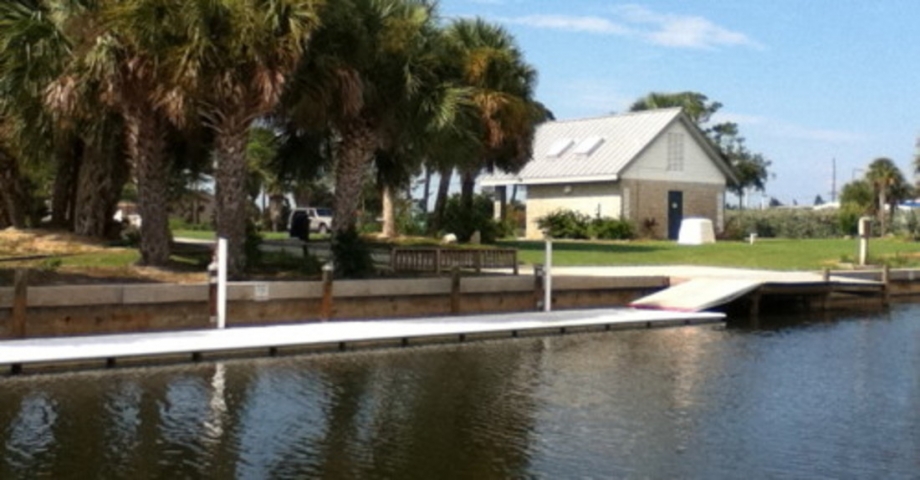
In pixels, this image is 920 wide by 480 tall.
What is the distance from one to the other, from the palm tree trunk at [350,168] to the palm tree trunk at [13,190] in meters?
11.6

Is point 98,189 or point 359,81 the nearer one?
point 359,81

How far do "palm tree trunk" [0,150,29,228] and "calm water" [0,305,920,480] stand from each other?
60.5 ft

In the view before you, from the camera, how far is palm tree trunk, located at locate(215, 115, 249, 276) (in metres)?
22.0

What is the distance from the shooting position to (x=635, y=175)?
51406 millimetres

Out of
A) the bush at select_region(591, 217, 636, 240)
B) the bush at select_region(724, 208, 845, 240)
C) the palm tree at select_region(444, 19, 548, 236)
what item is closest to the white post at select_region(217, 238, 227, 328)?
the palm tree at select_region(444, 19, 548, 236)

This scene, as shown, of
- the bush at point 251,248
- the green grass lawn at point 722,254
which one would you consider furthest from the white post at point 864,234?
the bush at point 251,248

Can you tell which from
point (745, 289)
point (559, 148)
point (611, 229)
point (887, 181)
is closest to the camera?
point (745, 289)

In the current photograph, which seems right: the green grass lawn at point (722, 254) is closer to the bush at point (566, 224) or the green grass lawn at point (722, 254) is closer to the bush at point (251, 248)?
the bush at point (566, 224)

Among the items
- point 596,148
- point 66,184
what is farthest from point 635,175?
point 66,184

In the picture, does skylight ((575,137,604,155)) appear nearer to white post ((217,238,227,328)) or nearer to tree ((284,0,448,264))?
tree ((284,0,448,264))

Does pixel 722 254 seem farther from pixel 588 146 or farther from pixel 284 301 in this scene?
pixel 284 301

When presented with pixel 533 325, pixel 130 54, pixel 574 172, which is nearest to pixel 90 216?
pixel 130 54

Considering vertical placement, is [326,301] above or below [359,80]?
below

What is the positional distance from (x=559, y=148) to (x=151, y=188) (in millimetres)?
35258
